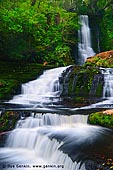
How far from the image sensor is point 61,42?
897 inches

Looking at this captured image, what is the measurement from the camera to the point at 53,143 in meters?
8.73

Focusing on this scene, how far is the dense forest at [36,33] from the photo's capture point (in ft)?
63.5

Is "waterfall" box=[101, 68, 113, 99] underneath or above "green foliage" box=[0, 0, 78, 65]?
underneath

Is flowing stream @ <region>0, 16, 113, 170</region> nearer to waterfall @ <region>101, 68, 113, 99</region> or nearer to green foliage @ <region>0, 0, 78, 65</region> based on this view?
waterfall @ <region>101, 68, 113, 99</region>

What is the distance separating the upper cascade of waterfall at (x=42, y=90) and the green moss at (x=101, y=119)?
143 inches

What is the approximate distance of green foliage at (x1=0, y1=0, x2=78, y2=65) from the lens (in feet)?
63.3

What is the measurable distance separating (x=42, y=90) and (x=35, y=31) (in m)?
6.00

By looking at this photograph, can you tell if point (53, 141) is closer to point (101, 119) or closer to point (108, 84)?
point (101, 119)

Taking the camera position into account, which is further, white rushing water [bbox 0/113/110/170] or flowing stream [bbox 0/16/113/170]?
white rushing water [bbox 0/113/110/170]

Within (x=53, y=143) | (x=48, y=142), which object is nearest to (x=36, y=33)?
(x=48, y=142)

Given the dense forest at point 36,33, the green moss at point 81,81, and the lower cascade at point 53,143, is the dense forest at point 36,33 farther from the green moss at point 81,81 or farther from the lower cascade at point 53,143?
the lower cascade at point 53,143

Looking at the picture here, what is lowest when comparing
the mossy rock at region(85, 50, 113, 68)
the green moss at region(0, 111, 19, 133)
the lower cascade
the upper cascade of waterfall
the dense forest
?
the lower cascade

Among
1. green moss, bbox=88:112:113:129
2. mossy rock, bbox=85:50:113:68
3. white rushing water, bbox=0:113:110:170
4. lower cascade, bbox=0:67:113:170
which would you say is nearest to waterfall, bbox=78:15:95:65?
mossy rock, bbox=85:50:113:68

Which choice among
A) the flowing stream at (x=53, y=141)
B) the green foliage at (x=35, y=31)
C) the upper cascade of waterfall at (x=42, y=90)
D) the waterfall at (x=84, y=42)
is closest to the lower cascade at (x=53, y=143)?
the flowing stream at (x=53, y=141)
